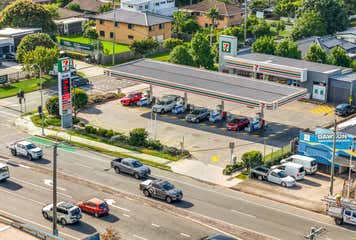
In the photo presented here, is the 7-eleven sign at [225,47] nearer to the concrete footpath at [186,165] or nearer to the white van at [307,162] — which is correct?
the concrete footpath at [186,165]

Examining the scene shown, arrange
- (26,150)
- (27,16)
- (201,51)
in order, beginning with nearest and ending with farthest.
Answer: (26,150), (201,51), (27,16)

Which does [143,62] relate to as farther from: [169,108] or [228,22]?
[228,22]

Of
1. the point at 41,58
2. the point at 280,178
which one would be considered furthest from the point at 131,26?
the point at 280,178

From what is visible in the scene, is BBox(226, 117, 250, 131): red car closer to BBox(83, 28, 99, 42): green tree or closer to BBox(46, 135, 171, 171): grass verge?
BBox(46, 135, 171, 171): grass verge

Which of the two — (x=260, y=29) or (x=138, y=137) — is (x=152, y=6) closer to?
(x=260, y=29)

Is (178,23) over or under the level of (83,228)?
over

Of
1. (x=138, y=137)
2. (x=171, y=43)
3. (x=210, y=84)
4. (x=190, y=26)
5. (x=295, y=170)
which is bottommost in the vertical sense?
(x=295, y=170)

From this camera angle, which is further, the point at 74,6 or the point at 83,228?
the point at 74,6
